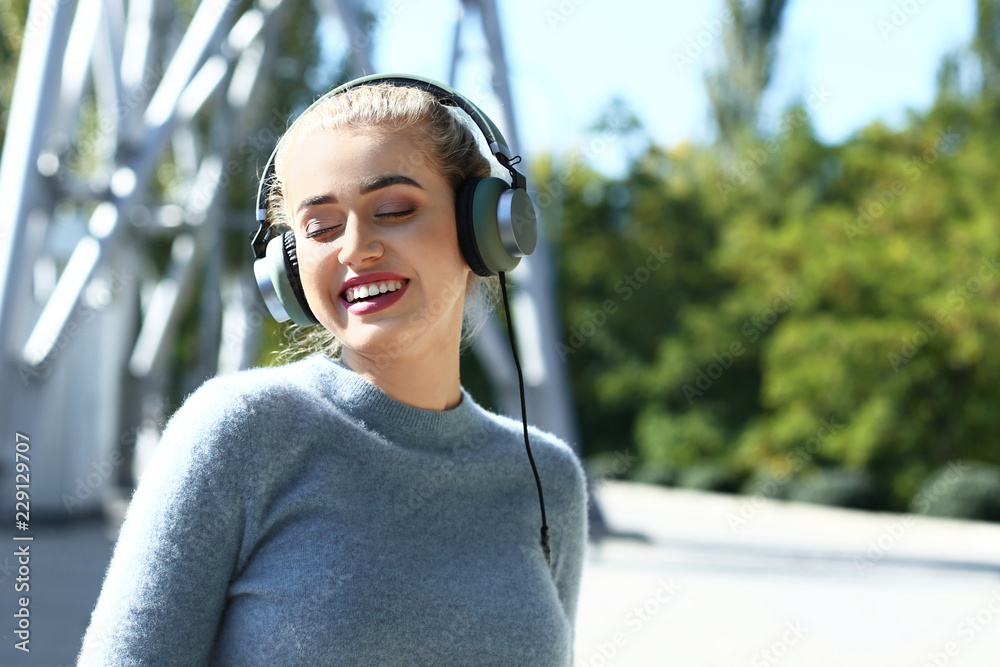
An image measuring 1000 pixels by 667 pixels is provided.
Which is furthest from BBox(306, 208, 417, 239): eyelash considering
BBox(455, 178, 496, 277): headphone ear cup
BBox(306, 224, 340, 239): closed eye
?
BBox(455, 178, 496, 277): headphone ear cup

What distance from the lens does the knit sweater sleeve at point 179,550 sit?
50.3 inches

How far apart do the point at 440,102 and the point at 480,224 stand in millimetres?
206

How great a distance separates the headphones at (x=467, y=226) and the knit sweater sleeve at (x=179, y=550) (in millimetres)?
427

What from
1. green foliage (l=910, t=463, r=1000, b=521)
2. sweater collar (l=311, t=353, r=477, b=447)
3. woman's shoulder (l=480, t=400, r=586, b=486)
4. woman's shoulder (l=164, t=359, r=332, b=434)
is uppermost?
woman's shoulder (l=164, t=359, r=332, b=434)

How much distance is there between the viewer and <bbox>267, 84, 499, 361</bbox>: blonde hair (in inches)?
61.1

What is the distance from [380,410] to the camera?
160 cm

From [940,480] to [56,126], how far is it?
12877 mm

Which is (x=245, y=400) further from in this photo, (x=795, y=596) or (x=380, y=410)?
(x=795, y=596)

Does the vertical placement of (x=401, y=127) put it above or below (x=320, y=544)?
above

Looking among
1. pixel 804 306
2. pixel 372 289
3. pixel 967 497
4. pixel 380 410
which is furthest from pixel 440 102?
pixel 804 306

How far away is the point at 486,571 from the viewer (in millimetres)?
1563

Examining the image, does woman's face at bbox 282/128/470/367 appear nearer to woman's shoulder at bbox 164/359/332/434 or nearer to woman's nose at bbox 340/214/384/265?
woman's nose at bbox 340/214/384/265

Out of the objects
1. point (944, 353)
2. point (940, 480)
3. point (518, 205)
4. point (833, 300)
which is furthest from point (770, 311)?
point (518, 205)

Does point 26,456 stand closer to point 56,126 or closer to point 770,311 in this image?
point 56,126
